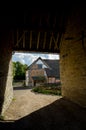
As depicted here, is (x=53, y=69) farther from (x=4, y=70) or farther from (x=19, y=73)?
(x=4, y=70)

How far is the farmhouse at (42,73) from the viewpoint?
36656 millimetres

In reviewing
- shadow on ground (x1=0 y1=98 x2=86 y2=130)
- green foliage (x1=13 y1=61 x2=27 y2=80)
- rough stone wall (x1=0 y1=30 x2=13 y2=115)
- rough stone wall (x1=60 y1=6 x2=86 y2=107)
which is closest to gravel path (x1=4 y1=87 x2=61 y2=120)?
rough stone wall (x1=0 y1=30 x2=13 y2=115)

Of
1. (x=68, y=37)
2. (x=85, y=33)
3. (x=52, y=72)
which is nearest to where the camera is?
(x=85, y=33)

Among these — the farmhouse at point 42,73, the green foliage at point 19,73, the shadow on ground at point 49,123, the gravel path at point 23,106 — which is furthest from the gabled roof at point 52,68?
the shadow on ground at point 49,123

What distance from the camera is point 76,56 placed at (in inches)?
385

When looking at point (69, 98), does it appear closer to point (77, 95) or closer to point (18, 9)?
point (77, 95)

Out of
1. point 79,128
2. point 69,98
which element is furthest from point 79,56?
point 79,128

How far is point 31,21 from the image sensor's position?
1040 cm

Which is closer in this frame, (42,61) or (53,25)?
(53,25)

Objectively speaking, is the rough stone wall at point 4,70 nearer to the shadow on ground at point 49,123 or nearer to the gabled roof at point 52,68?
A: the shadow on ground at point 49,123

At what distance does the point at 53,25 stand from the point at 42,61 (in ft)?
93.5

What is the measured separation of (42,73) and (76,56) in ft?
94.1

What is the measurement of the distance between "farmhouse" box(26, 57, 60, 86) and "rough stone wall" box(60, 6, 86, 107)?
981 inches

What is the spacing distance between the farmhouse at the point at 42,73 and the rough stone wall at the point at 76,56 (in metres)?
24.9
